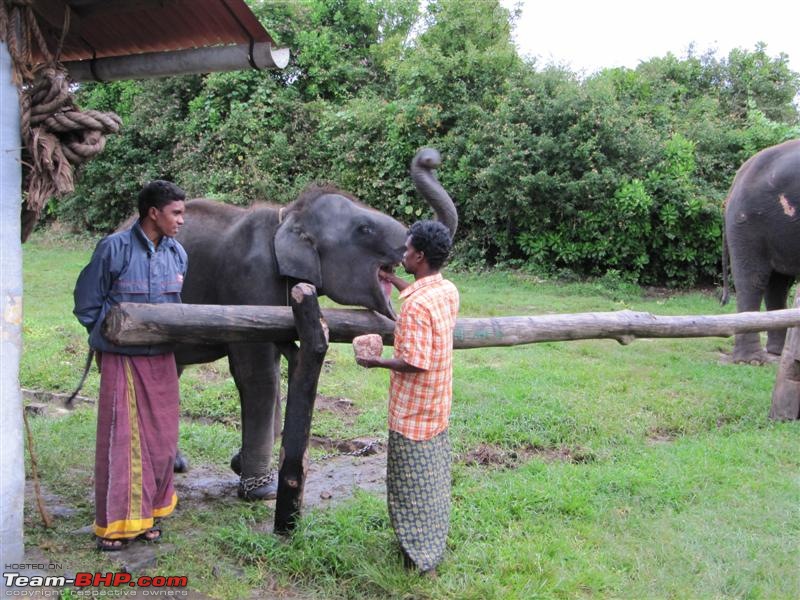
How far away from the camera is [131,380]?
3.80 m

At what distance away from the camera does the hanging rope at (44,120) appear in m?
3.29

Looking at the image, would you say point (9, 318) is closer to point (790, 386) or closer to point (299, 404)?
point (299, 404)

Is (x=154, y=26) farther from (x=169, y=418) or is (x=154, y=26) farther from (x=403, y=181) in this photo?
(x=403, y=181)

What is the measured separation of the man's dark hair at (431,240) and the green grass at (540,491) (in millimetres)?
1483

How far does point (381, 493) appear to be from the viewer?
482cm

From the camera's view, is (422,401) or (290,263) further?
(290,263)

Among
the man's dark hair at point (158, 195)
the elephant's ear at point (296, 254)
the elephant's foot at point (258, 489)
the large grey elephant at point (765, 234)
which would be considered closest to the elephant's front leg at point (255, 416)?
the elephant's foot at point (258, 489)

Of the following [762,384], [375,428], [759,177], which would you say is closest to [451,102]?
[759,177]

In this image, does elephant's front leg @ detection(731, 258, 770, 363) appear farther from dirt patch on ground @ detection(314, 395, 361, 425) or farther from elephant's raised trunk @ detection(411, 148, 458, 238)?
elephant's raised trunk @ detection(411, 148, 458, 238)

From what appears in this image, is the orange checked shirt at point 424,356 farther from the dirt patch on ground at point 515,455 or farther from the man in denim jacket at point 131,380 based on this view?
the dirt patch on ground at point 515,455

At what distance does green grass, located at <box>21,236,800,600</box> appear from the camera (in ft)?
12.1

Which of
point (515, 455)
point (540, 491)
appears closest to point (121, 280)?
point (540, 491)

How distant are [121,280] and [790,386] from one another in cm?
543

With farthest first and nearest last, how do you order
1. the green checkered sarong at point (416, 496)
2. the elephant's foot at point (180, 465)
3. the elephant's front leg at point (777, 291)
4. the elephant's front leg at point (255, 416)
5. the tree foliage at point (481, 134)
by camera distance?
the tree foliage at point (481, 134)
the elephant's front leg at point (777, 291)
the elephant's foot at point (180, 465)
the elephant's front leg at point (255, 416)
the green checkered sarong at point (416, 496)
